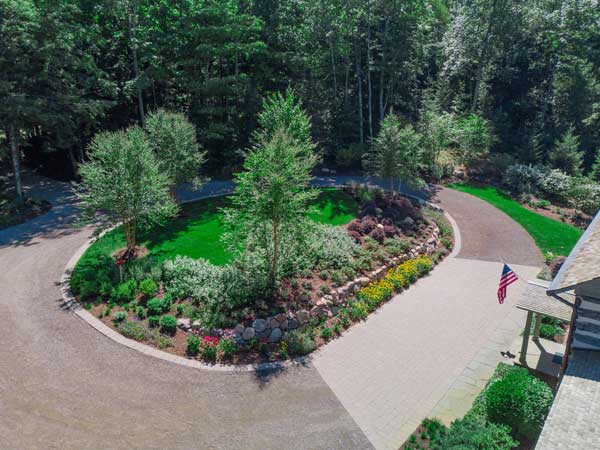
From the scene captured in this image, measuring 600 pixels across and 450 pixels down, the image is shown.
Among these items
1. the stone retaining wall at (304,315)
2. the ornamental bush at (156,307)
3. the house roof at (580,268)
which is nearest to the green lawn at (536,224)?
the stone retaining wall at (304,315)

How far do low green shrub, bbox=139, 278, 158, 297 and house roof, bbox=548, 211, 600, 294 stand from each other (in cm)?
1289

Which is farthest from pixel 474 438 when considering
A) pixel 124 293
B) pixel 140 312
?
pixel 124 293

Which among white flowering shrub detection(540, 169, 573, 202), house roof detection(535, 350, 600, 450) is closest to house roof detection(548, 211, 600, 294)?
house roof detection(535, 350, 600, 450)

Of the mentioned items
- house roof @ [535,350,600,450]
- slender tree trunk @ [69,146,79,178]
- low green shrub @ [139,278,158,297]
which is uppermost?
slender tree trunk @ [69,146,79,178]

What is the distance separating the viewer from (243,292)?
49.8 feet

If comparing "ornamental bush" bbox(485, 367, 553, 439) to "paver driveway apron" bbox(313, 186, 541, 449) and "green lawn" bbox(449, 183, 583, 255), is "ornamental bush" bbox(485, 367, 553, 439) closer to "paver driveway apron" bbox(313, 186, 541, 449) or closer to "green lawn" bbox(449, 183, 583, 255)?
"paver driveway apron" bbox(313, 186, 541, 449)

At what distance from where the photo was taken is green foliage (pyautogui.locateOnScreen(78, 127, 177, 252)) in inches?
643

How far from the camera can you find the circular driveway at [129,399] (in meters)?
10.4

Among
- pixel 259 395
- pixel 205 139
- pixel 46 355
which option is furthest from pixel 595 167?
pixel 46 355

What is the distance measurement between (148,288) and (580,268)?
1377 cm

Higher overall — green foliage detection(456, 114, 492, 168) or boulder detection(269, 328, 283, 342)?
green foliage detection(456, 114, 492, 168)

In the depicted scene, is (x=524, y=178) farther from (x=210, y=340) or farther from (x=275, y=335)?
(x=210, y=340)

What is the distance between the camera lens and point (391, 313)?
16375 mm

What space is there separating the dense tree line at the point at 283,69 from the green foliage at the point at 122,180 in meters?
9.54
